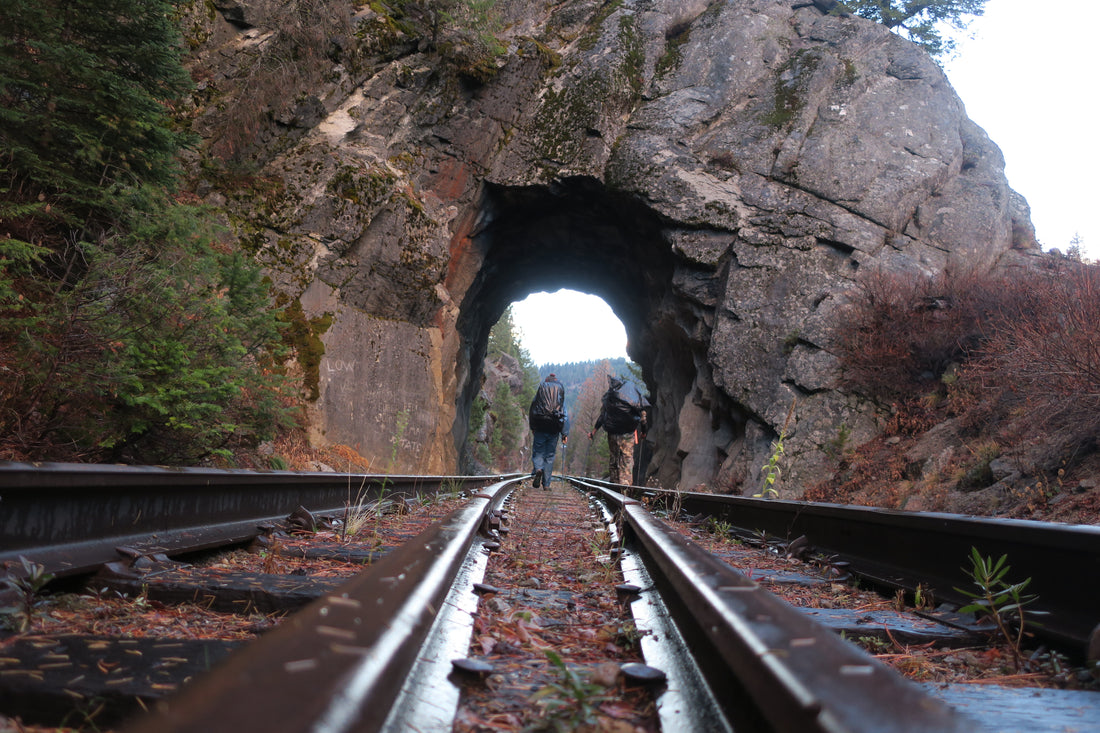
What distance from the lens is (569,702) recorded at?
126cm

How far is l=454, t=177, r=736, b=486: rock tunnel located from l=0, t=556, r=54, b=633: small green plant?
1379 cm

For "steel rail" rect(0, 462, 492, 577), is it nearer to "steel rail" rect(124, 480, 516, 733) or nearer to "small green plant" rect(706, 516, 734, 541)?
"steel rail" rect(124, 480, 516, 733)

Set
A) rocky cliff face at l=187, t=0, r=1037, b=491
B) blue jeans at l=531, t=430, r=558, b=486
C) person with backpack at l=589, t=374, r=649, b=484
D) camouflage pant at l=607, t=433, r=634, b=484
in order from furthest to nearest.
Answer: camouflage pant at l=607, t=433, r=634, b=484 → person with backpack at l=589, t=374, r=649, b=484 → blue jeans at l=531, t=430, r=558, b=486 → rocky cliff face at l=187, t=0, r=1037, b=491

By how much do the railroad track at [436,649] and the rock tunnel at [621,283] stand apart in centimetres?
1318

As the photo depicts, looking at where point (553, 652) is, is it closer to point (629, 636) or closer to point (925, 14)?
point (629, 636)

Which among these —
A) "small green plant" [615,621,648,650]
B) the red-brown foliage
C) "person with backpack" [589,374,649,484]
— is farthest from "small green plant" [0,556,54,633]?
"person with backpack" [589,374,649,484]

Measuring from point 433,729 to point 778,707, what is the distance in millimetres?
575

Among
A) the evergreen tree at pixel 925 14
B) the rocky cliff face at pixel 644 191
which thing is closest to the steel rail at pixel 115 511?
the rocky cliff face at pixel 644 191

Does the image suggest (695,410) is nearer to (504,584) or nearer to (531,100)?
(531,100)

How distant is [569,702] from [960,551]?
220 cm

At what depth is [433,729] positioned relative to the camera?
1059mm

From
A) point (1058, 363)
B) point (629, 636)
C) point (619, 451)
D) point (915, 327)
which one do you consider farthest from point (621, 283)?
point (629, 636)

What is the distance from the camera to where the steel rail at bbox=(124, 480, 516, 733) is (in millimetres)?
574

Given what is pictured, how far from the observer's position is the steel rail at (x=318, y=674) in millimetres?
574
